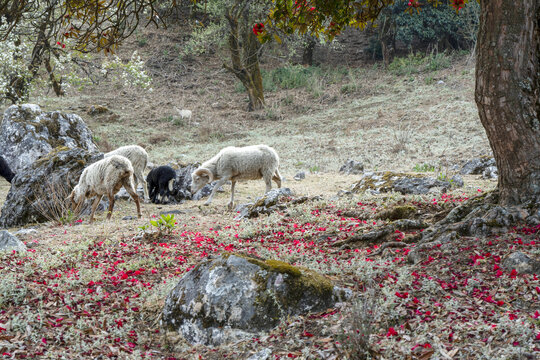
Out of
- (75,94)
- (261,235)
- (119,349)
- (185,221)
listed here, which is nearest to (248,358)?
(119,349)

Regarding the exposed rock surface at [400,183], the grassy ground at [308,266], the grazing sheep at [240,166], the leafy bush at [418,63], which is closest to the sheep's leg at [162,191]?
the grassy ground at [308,266]

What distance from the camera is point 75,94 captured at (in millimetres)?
29016

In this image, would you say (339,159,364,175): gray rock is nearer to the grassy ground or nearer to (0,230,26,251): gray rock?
the grassy ground

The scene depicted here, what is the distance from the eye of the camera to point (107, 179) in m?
10.4

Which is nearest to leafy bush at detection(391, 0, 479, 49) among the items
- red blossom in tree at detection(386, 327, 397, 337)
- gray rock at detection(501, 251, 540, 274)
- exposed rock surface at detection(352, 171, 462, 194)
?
exposed rock surface at detection(352, 171, 462, 194)

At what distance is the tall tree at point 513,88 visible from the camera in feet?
16.6

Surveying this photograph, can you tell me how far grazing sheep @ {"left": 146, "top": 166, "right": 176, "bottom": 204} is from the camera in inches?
521

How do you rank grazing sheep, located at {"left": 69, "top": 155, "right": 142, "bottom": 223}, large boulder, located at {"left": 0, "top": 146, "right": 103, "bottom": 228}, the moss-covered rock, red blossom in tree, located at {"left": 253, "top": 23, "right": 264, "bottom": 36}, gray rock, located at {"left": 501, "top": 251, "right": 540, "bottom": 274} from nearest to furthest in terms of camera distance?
gray rock, located at {"left": 501, "top": 251, "right": 540, "bottom": 274} → red blossom in tree, located at {"left": 253, "top": 23, "right": 264, "bottom": 36} → the moss-covered rock → grazing sheep, located at {"left": 69, "top": 155, "right": 142, "bottom": 223} → large boulder, located at {"left": 0, "top": 146, "right": 103, "bottom": 228}

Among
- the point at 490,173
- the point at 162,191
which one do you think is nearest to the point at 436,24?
the point at 490,173

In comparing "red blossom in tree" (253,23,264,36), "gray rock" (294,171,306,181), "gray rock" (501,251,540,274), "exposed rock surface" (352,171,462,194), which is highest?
"red blossom in tree" (253,23,264,36)

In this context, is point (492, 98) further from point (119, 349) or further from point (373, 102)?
point (373, 102)

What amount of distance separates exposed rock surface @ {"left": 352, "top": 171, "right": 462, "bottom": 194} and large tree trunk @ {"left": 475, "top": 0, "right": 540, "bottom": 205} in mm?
4329

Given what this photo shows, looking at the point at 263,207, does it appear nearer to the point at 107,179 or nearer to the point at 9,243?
the point at 107,179

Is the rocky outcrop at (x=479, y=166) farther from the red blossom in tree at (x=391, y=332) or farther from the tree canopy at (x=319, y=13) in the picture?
the red blossom in tree at (x=391, y=332)
